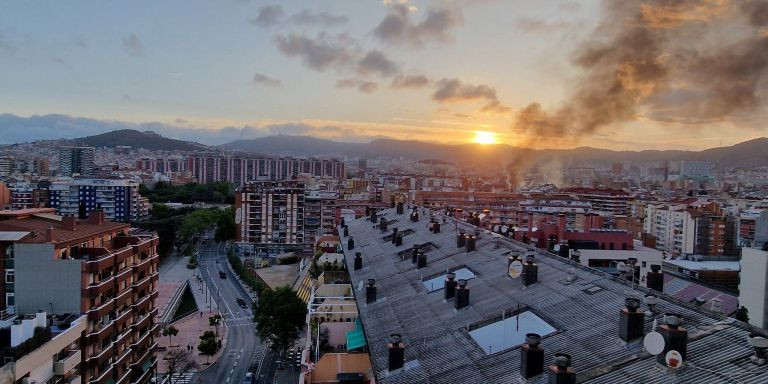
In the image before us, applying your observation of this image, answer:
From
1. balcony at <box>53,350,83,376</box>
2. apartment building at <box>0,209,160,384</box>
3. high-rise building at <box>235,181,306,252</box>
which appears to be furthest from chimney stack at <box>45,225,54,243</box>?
high-rise building at <box>235,181,306,252</box>

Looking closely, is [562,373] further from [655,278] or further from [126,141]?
[126,141]

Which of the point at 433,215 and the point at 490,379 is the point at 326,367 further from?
the point at 433,215

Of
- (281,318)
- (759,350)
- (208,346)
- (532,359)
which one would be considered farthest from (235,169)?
(759,350)

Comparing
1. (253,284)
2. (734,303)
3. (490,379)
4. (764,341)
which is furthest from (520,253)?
(253,284)

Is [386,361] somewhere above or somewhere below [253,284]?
above

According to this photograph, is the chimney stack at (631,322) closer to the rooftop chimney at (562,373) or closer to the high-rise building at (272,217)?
the rooftop chimney at (562,373)

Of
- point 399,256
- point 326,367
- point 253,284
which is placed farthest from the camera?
point 253,284
